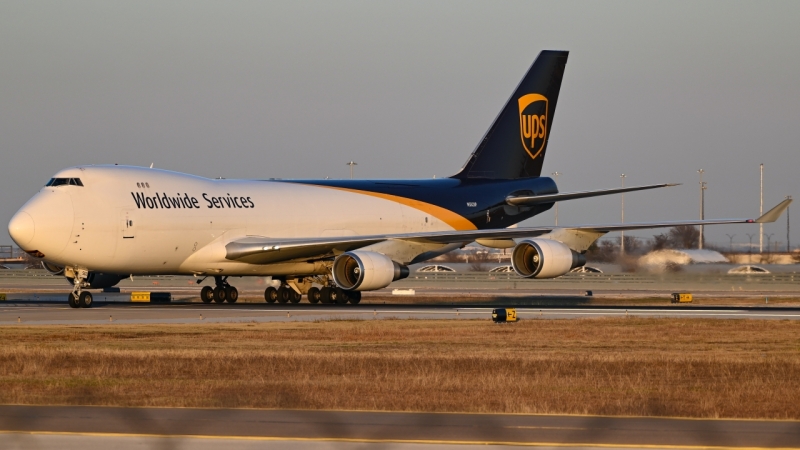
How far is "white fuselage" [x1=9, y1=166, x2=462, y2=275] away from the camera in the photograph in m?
36.3

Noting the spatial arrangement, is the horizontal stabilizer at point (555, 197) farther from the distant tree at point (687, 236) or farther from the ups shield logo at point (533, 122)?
the distant tree at point (687, 236)

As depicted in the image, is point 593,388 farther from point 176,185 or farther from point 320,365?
point 176,185

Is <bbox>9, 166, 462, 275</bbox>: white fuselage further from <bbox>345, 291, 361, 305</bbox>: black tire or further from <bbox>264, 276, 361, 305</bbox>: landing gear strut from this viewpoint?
<bbox>345, 291, 361, 305</bbox>: black tire

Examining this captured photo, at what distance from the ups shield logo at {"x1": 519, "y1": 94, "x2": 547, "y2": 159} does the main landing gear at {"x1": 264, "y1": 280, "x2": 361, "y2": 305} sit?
11.1 metres

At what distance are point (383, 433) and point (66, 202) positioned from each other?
2635cm

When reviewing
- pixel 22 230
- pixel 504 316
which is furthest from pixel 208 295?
pixel 504 316

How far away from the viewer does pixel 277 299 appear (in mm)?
44625

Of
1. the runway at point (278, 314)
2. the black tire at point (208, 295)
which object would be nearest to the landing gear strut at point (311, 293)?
the black tire at point (208, 295)

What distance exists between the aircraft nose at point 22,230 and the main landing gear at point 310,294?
1073 centimetres

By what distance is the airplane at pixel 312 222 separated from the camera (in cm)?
3694

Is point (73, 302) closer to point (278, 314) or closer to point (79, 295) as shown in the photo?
point (79, 295)

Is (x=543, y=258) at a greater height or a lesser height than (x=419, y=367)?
greater

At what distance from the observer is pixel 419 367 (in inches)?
779

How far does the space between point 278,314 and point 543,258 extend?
31.3 feet
